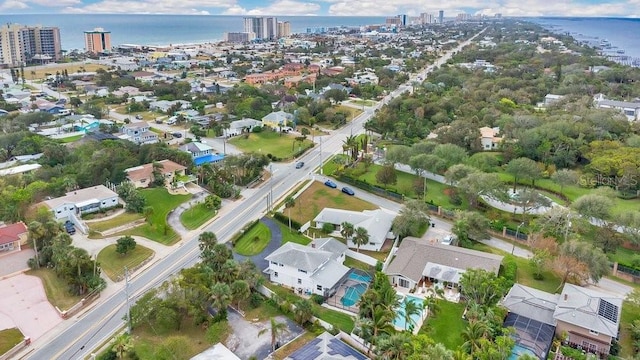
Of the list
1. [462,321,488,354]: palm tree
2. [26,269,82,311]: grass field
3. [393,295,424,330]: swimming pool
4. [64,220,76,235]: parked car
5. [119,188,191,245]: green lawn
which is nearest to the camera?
[462,321,488,354]: palm tree

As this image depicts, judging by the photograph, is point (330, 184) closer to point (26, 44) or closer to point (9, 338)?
point (9, 338)

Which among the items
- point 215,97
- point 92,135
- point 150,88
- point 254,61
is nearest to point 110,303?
point 92,135

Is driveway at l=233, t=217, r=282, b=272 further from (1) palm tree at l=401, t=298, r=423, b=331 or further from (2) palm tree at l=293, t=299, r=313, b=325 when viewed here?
(1) palm tree at l=401, t=298, r=423, b=331

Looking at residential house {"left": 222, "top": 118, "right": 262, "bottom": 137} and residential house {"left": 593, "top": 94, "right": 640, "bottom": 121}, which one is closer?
residential house {"left": 222, "top": 118, "right": 262, "bottom": 137}

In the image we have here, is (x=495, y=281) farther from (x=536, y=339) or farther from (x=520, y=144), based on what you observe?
(x=520, y=144)

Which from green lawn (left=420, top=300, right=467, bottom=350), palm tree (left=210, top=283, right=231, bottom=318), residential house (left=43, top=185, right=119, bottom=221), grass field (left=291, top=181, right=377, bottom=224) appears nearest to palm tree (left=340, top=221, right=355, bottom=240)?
grass field (left=291, top=181, right=377, bottom=224)

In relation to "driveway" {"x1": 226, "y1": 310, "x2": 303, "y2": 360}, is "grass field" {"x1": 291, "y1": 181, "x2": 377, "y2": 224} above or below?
above
